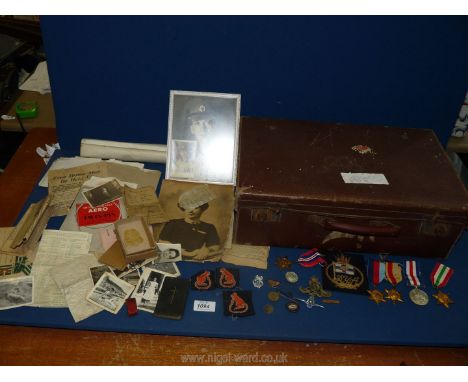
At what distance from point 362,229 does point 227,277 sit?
39 cm

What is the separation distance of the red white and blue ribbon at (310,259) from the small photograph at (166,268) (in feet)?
1.16

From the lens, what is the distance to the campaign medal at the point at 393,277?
3.39 ft

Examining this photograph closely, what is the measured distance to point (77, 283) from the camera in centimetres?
99

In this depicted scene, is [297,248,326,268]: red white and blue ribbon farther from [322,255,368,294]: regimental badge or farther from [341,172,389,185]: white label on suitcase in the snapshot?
[341,172,389,185]: white label on suitcase

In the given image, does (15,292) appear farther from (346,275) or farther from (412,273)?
(412,273)

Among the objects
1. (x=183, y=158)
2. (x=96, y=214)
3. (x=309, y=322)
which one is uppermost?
(x=183, y=158)

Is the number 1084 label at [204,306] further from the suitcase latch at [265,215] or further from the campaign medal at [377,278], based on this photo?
the campaign medal at [377,278]

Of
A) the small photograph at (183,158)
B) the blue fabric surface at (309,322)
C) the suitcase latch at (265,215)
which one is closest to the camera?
the blue fabric surface at (309,322)

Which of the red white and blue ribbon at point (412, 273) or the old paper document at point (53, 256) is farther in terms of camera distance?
the red white and blue ribbon at point (412, 273)

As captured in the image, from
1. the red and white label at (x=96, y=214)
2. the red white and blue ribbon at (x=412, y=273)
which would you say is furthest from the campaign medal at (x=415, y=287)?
the red and white label at (x=96, y=214)

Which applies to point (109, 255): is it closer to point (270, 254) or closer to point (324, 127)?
point (270, 254)

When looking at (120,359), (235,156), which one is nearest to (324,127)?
(235,156)

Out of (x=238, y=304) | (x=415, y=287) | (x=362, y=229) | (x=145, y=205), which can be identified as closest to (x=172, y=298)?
(x=238, y=304)
